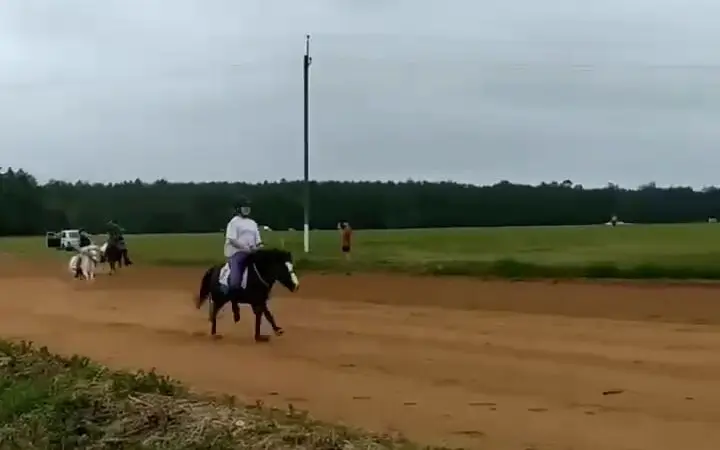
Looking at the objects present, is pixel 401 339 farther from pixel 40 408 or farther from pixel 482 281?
pixel 482 281

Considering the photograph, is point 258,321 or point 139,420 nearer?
point 139,420

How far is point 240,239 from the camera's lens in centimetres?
1941

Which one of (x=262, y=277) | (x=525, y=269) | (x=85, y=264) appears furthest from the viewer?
(x=85, y=264)

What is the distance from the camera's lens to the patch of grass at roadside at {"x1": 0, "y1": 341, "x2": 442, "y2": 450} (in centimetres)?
963

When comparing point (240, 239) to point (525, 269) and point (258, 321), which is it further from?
point (525, 269)

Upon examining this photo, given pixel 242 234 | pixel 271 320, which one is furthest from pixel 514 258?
pixel 242 234

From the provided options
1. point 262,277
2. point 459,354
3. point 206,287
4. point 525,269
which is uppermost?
point 262,277

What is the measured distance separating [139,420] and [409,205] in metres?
91.8

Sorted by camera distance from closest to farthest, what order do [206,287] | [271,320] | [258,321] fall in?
[258,321], [271,320], [206,287]

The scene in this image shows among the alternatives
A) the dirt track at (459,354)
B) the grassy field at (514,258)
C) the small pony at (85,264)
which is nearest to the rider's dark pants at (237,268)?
the dirt track at (459,354)

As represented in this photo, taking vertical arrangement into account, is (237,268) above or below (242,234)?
below

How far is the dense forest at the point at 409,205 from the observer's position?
323ft

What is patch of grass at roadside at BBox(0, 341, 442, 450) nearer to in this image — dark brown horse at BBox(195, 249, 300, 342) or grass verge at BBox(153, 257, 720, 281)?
dark brown horse at BBox(195, 249, 300, 342)

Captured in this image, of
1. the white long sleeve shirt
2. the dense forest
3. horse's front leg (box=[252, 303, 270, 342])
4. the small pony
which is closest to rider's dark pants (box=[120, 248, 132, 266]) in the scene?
the small pony
